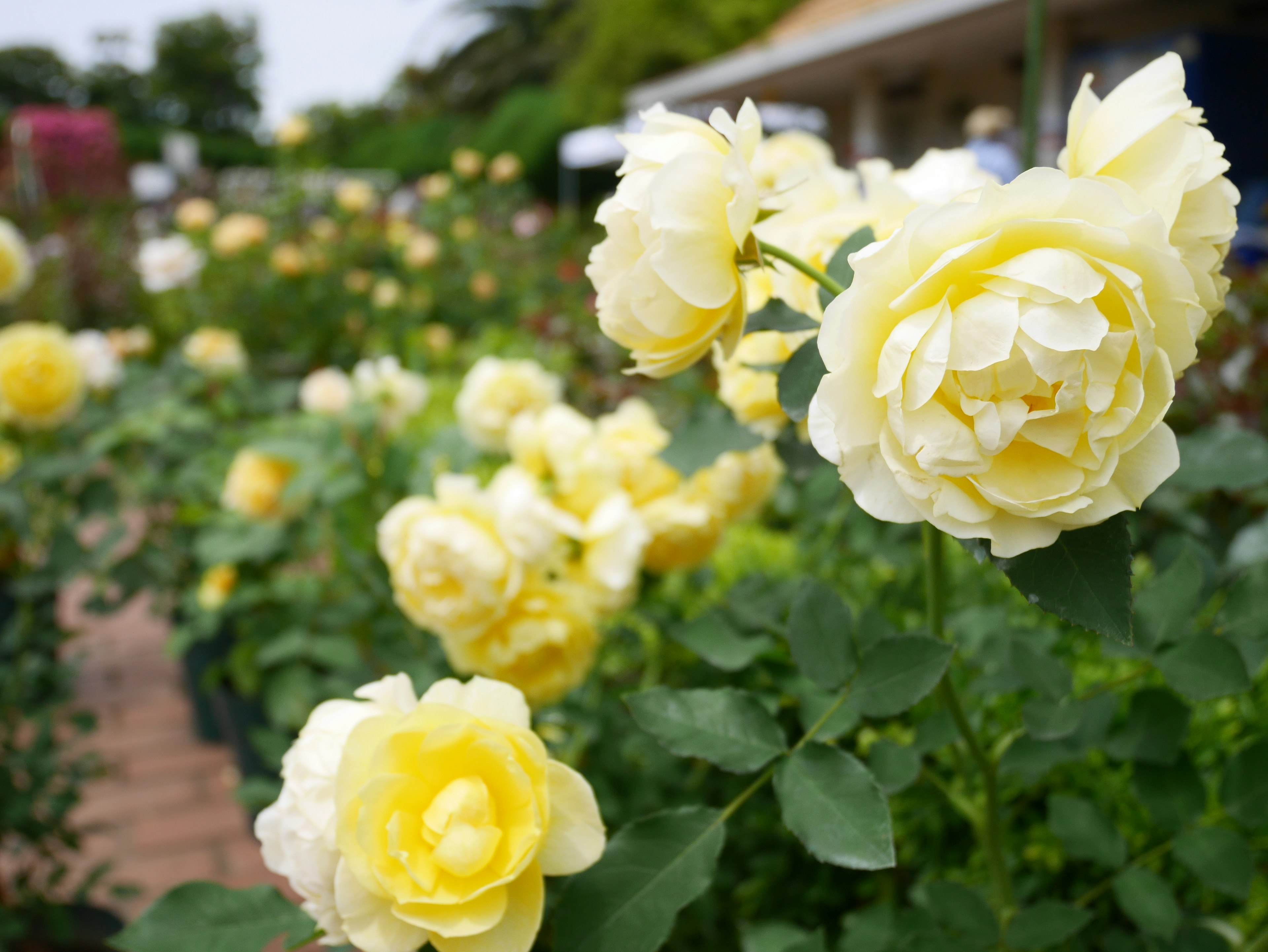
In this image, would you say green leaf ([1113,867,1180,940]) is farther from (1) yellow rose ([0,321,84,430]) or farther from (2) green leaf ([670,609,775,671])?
(1) yellow rose ([0,321,84,430])

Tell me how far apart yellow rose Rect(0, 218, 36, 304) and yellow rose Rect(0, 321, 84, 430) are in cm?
8

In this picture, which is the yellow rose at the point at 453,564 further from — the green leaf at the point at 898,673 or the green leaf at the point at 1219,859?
the green leaf at the point at 1219,859

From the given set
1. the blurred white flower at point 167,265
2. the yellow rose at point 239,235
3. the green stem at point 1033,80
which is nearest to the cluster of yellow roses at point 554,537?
the green stem at point 1033,80

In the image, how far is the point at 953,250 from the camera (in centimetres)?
36

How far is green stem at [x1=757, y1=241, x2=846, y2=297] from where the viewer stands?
0.47 meters

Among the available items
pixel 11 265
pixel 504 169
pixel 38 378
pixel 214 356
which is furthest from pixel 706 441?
pixel 504 169

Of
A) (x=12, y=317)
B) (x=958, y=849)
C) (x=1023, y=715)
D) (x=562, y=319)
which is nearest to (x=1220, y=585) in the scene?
(x=958, y=849)

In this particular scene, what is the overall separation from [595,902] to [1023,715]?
0.97 feet

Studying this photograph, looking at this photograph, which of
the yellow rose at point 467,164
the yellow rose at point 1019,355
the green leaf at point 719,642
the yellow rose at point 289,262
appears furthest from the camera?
the yellow rose at point 467,164

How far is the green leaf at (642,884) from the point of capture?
1.55 feet

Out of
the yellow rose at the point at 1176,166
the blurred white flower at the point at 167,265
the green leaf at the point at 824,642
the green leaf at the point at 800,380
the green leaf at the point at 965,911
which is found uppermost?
the yellow rose at the point at 1176,166

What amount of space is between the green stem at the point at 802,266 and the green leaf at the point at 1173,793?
461mm

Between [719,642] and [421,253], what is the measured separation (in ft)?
12.6

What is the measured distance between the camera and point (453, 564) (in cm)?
76
